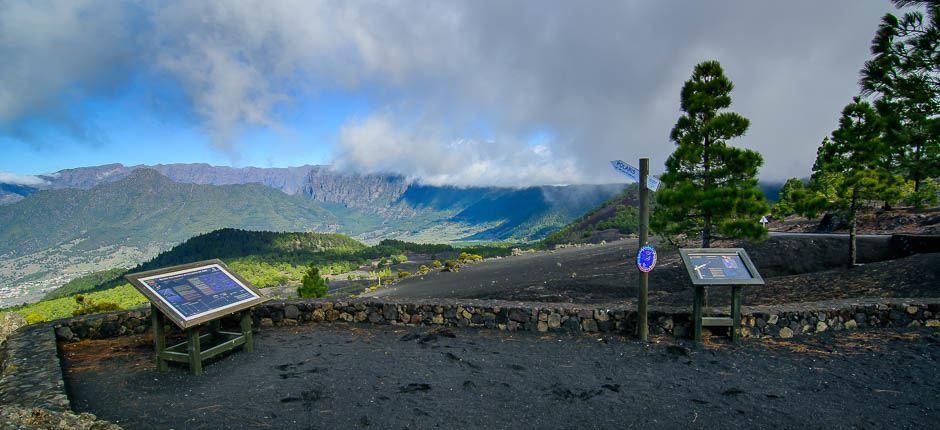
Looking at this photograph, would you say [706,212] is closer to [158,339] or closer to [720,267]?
[720,267]

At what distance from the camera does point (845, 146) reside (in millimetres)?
20250

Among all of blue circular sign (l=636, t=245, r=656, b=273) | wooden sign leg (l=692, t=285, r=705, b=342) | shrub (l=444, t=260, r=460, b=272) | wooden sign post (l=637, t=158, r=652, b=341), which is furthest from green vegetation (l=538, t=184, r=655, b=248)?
blue circular sign (l=636, t=245, r=656, b=273)

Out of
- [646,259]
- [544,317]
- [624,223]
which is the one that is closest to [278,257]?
[624,223]

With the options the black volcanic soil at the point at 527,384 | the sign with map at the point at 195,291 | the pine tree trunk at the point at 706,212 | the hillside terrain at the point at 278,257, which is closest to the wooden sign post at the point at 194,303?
the sign with map at the point at 195,291

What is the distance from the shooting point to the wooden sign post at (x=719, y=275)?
726cm

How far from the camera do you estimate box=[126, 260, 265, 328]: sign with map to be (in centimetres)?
634

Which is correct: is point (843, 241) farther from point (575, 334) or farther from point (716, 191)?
point (575, 334)

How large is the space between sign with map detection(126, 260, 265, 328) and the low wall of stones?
2.12 metres

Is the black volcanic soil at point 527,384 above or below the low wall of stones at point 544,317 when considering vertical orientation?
below

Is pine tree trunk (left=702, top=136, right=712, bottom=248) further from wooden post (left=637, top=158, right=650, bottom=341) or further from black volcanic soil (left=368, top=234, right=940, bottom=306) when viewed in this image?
wooden post (left=637, top=158, right=650, bottom=341)

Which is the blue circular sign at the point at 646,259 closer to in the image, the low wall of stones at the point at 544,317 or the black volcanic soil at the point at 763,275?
the low wall of stones at the point at 544,317

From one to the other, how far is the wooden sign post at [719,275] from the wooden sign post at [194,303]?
7250 mm

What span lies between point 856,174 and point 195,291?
21.6 metres

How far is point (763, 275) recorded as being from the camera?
1878 centimetres
